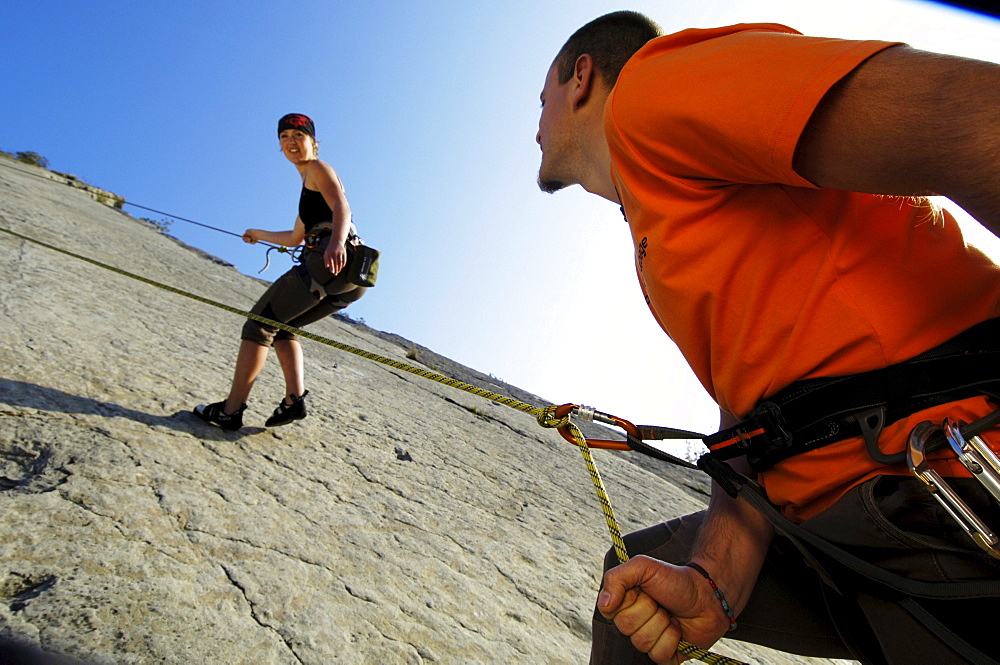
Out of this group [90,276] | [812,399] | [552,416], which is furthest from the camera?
[90,276]

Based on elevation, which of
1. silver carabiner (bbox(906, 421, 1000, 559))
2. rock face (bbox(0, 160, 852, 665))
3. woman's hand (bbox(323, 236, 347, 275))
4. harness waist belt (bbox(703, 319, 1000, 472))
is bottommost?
rock face (bbox(0, 160, 852, 665))

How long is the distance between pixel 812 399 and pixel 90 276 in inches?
174

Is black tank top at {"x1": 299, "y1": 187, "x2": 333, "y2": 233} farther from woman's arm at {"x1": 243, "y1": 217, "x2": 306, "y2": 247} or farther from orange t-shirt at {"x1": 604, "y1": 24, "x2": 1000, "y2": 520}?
orange t-shirt at {"x1": 604, "y1": 24, "x2": 1000, "y2": 520}

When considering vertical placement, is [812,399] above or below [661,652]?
above

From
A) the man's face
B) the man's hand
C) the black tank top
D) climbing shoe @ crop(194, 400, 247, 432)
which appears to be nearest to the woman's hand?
the black tank top

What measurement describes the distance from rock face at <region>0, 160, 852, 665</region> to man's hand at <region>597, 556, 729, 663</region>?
0.78 metres

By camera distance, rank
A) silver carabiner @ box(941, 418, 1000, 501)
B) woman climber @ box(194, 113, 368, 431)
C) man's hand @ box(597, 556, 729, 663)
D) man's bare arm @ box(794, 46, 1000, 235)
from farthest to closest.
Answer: woman climber @ box(194, 113, 368, 431) → man's hand @ box(597, 556, 729, 663) → silver carabiner @ box(941, 418, 1000, 501) → man's bare arm @ box(794, 46, 1000, 235)

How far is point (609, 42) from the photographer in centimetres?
140

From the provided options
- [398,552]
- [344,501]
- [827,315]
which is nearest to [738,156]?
[827,315]

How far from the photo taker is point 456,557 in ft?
7.16

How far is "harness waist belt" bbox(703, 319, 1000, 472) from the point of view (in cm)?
81

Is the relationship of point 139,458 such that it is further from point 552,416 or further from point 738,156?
point 738,156

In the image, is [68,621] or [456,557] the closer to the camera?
[68,621]

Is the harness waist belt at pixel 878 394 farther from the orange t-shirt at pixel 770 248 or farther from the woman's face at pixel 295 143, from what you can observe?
the woman's face at pixel 295 143
